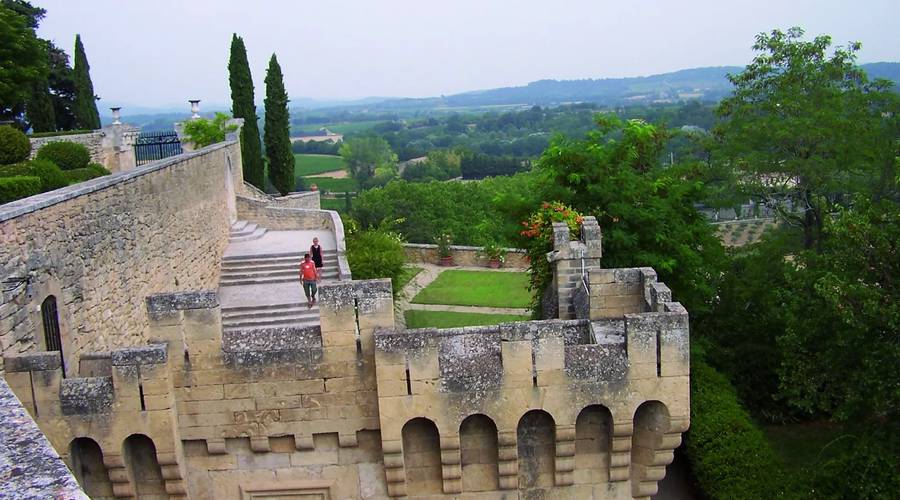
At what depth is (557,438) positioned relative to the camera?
28.4 feet

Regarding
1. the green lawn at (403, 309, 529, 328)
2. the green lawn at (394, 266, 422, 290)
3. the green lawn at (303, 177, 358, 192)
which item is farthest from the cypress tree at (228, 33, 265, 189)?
the green lawn at (303, 177, 358, 192)

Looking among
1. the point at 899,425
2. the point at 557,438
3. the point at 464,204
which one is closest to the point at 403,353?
the point at 557,438

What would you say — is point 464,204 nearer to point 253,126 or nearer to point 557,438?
point 253,126

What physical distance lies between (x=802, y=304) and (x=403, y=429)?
8.79m

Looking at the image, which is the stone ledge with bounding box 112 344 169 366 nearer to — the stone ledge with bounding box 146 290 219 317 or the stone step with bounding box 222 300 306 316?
the stone ledge with bounding box 146 290 219 317

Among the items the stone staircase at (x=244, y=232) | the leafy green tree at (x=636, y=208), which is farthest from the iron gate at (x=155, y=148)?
the leafy green tree at (x=636, y=208)

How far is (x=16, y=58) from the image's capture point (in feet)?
96.4

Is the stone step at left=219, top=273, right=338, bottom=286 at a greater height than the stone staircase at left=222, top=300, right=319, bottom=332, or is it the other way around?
the stone step at left=219, top=273, right=338, bottom=286

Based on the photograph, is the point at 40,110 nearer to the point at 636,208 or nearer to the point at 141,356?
the point at 636,208

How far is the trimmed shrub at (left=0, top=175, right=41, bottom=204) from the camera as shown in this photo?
51.0 feet

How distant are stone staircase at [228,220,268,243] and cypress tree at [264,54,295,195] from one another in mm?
13242

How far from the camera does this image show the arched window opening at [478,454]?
880 cm

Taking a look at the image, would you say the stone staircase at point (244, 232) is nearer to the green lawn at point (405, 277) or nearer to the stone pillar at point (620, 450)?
the green lawn at point (405, 277)

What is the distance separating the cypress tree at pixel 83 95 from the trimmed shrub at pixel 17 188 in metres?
26.9
